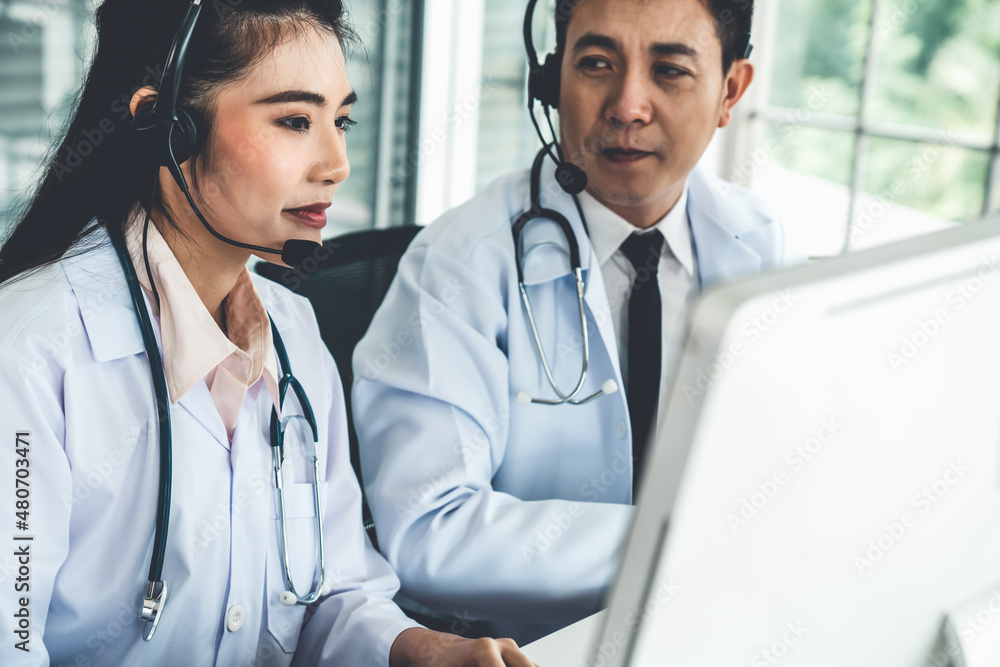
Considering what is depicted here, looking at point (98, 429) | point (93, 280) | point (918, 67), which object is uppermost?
point (918, 67)

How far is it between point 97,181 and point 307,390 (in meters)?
0.34

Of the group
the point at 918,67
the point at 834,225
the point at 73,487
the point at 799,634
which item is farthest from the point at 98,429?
the point at 918,67

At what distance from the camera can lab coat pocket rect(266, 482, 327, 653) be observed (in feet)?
3.15

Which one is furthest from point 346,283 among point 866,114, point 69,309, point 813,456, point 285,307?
point 866,114

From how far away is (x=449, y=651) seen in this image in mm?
854

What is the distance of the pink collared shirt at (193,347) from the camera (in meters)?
0.88

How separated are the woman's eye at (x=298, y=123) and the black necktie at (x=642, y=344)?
1.99 feet

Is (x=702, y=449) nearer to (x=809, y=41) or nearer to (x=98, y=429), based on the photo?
(x=98, y=429)

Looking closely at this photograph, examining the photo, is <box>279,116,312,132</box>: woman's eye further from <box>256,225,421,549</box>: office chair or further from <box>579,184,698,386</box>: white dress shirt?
<box>579,184,698,386</box>: white dress shirt

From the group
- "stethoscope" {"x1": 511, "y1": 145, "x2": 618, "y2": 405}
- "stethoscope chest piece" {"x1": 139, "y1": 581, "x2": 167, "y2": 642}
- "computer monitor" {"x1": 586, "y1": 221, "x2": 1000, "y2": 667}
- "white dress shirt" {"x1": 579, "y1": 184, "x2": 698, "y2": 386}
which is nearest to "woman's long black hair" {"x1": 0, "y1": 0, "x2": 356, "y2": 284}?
"stethoscope chest piece" {"x1": 139, "y1": 581, "x2": 167, "y2": 642}

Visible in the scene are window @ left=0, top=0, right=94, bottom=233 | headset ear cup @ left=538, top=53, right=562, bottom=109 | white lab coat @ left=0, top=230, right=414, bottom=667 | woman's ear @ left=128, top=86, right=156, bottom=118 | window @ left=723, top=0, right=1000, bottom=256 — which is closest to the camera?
white lab coat @ left=0, top=230, right=414, bottom=667

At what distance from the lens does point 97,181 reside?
2.99 feet

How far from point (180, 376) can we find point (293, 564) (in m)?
0.27

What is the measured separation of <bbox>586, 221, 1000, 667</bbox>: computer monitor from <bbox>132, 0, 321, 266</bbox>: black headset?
2.23 feet
